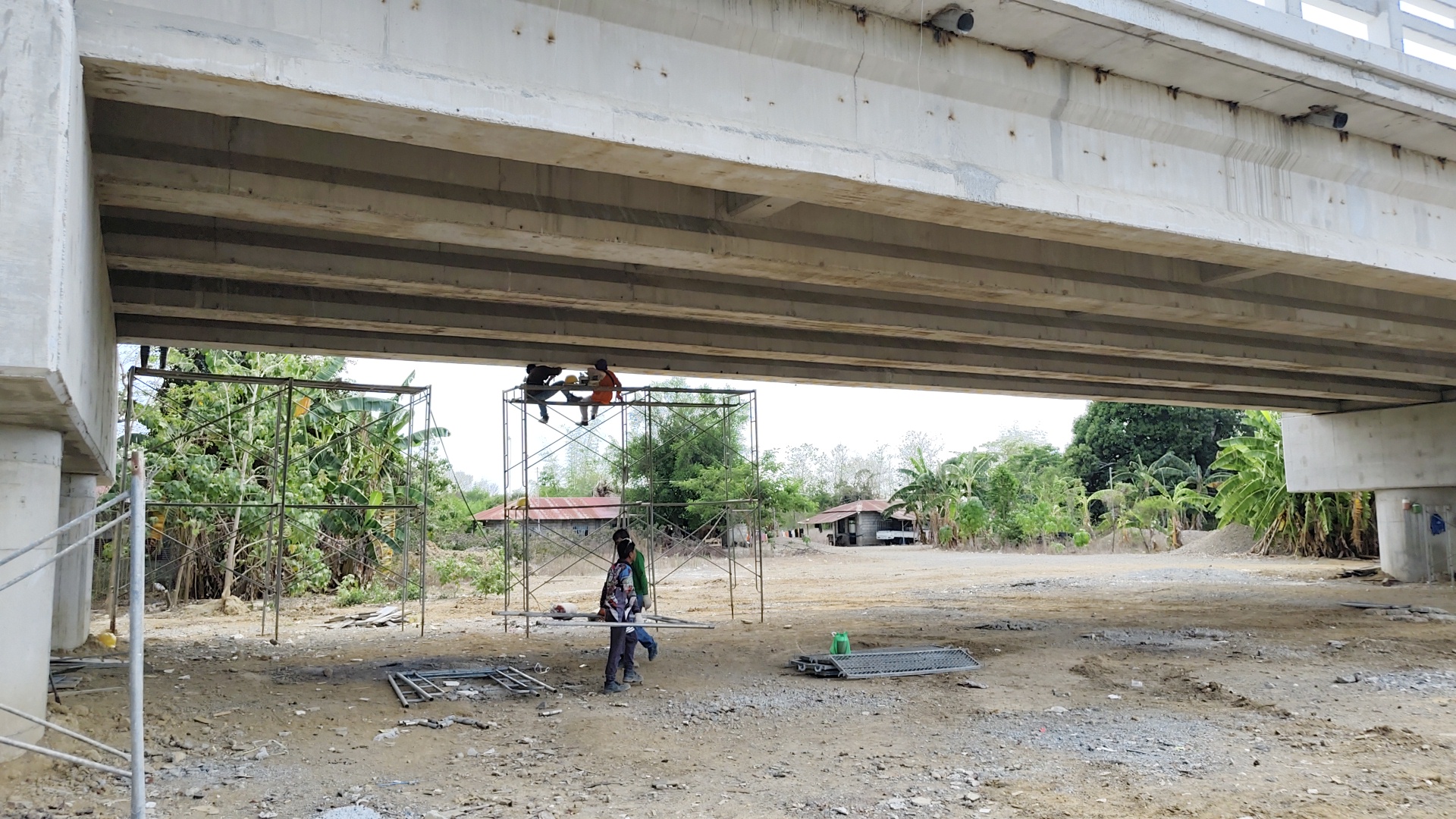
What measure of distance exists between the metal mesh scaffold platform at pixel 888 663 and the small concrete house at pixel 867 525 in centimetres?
4609

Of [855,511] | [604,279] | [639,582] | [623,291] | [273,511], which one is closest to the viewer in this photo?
[604,279]

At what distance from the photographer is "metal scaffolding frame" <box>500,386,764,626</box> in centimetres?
1619

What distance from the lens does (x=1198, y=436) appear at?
52719mm

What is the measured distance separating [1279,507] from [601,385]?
86.7 feet

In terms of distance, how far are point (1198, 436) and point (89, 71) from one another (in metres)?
55.8

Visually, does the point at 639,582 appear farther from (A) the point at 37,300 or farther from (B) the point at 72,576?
(B) the point at 72,576

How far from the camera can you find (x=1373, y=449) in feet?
74.0

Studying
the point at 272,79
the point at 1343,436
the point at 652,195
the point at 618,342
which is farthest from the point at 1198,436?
the point at 272,79

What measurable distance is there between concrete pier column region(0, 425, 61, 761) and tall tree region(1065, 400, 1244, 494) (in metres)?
51.8

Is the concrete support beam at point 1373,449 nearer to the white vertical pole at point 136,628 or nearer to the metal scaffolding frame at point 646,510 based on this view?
the metal scaffolding frame at point 646,510

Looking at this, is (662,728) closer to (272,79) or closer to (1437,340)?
(272,79)

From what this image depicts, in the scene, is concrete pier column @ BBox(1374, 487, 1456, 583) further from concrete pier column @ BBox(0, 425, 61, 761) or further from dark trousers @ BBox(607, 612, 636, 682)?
concrete pier column @ BBox(0, 425, 61, 761)

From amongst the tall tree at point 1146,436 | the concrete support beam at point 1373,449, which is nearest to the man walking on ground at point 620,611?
the concrete support beam at point 1373,449

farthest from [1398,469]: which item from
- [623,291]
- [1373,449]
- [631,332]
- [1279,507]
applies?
[623,291]
